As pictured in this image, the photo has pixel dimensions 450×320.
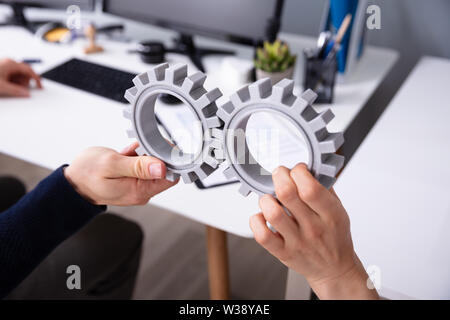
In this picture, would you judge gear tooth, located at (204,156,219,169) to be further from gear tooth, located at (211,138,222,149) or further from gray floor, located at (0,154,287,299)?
gray floor, located at (0,154,287,299)

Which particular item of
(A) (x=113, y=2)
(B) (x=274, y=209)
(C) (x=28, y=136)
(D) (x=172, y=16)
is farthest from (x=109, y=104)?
(B) (x=274, y=209)

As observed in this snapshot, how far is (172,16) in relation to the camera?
1.31 metres

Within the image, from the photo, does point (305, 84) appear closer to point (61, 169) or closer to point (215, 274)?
point (215, 274)

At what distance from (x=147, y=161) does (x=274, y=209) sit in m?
0.17

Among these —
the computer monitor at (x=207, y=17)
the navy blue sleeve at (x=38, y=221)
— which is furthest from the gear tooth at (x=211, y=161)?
the computer monitor at (x=207, y=17)

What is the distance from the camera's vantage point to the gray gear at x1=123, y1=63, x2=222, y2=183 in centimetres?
46

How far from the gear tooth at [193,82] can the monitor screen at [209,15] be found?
2.35 ft

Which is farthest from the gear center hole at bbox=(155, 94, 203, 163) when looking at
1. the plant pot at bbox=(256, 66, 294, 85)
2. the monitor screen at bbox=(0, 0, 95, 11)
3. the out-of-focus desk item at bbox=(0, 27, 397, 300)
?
the monitor screen at bbox=(0, 0, 95, 11)

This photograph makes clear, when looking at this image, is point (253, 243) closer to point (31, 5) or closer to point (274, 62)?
point (274, 62)

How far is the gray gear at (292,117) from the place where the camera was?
42 centimetres

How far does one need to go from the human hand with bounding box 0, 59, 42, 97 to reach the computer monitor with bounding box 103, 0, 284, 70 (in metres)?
0.40

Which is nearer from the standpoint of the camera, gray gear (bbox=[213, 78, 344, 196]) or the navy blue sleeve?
gray gear (bbox=[213, 78, 344, 196])

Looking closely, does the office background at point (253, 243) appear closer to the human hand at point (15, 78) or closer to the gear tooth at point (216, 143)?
the human hand at point (15, 78)

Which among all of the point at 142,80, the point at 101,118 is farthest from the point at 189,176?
the point at 101,118
